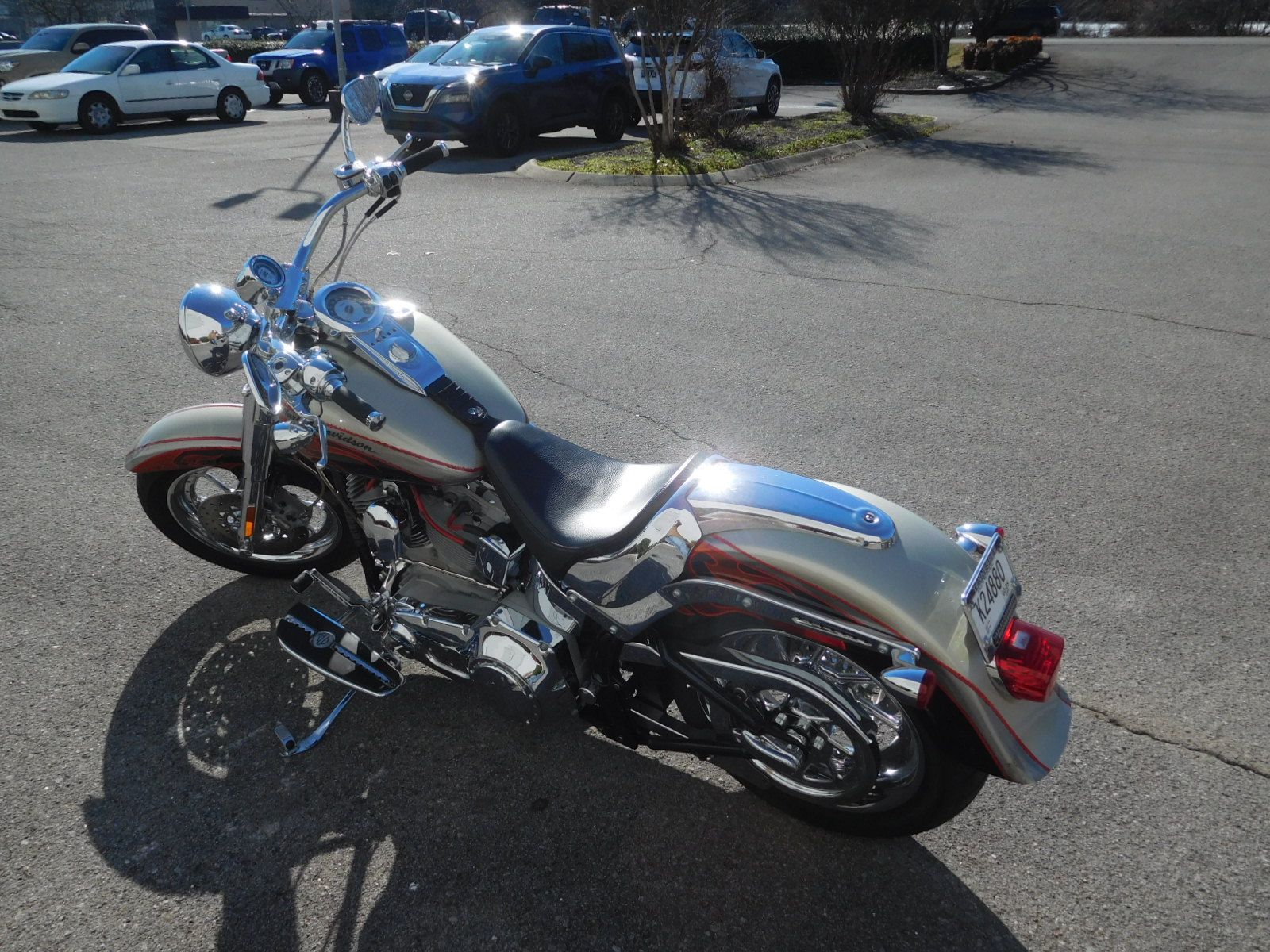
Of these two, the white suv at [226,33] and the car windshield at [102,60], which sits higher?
the white suv at [226,33]

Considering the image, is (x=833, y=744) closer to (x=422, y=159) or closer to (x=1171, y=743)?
(x=1171, y=743)

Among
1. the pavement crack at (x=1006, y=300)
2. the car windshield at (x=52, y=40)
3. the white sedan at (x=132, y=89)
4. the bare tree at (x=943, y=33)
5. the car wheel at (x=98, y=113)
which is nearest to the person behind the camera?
the pavement crack at (x=1006, y=300)

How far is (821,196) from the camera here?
35.6ft

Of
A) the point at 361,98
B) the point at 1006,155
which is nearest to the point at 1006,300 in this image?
the point at 361,98

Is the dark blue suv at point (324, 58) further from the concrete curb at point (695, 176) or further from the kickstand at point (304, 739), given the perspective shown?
the kickstand at point (304, 739)

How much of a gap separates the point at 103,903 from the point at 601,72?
14382 millimetres

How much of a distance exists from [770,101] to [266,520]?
53.6ft

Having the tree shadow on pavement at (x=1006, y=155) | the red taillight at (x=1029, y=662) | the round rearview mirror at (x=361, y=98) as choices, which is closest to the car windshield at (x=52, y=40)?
the tree shadow on pavement at (x=1006, y=155)

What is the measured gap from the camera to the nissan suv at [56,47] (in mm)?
17969

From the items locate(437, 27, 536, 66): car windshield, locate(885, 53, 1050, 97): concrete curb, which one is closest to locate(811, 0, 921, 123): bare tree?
locate(437, 27, 536, 66): car windshield

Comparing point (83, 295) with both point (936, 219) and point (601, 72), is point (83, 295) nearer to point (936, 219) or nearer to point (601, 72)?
point (936, 219)

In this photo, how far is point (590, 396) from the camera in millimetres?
5309

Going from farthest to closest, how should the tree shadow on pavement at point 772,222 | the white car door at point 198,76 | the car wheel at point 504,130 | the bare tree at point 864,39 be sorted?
1. the white car door at point 198,76
2. the bare tree at point 864,39
3. the car wheel at point 504,130
4. the tree shadow on pavement at point 772,222

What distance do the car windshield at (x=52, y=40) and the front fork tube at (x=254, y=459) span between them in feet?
67.8
